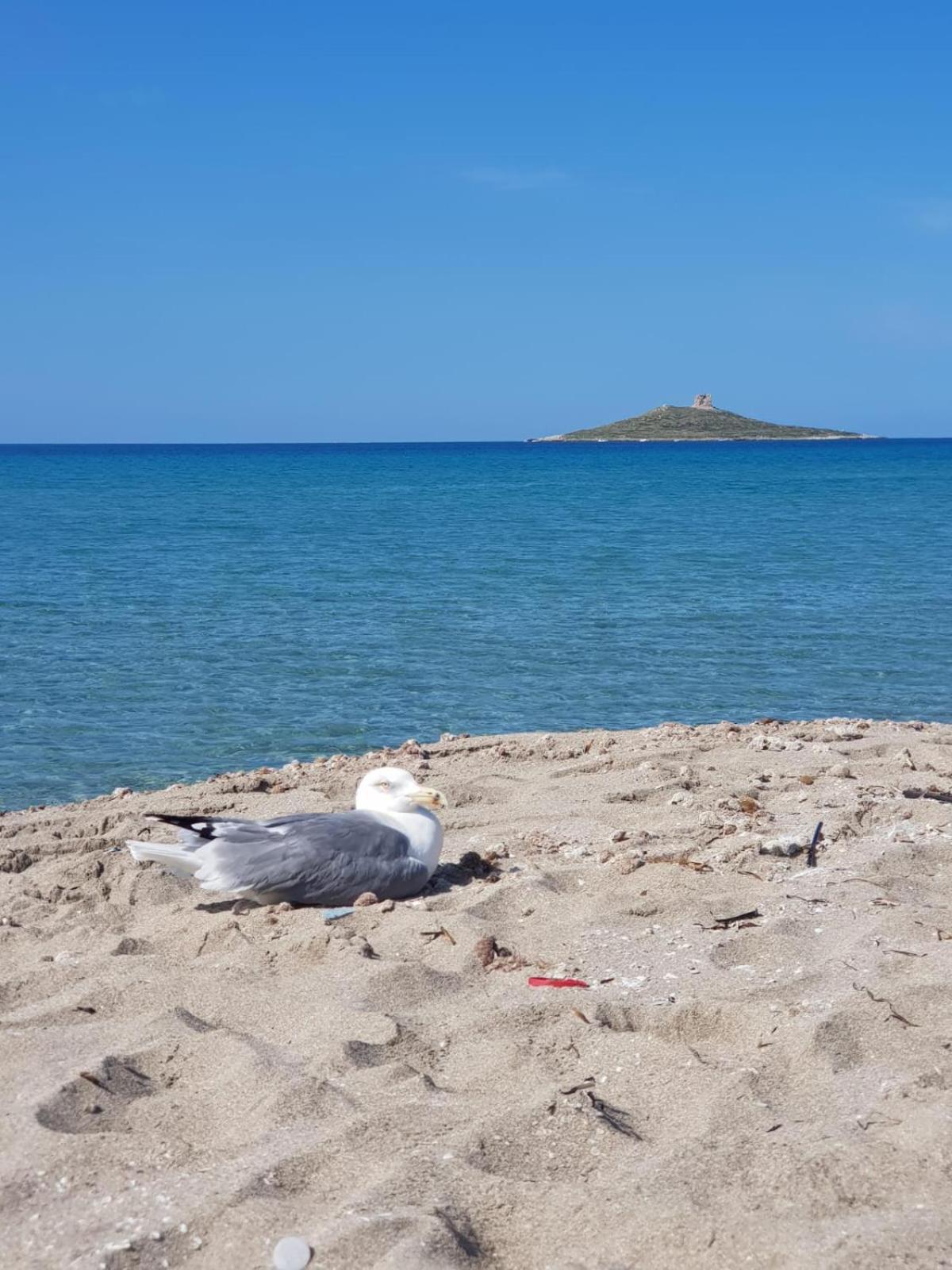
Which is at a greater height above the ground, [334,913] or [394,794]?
[394,794]

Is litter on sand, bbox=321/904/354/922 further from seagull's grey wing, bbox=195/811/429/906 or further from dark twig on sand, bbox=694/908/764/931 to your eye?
dark twig on sand, bbox=694/908/764/931

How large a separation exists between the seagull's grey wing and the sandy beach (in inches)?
4.9

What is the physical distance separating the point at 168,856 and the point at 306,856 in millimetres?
576

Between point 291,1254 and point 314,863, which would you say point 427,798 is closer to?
point 314,863

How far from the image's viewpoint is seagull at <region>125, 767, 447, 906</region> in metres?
5.22

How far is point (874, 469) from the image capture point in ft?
256

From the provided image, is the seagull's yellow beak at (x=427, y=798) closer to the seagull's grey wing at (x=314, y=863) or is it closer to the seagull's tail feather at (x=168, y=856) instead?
the seagull's grey wing at (x=314, y=863)

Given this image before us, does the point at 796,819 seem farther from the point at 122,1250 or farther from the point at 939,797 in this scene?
the point at 122,1250

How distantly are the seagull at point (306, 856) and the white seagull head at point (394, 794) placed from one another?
92mm

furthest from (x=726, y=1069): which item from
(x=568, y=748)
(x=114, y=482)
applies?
(x=114, y=482)

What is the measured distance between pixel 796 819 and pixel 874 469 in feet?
251

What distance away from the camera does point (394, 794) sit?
569 centimetres

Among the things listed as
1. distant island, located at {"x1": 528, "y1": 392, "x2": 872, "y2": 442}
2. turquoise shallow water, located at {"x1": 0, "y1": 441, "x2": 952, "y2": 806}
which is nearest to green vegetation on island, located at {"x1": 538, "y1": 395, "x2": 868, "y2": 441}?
distant island, located at {"x1": 528, "y1": 392, "x2": 872, "y2": 442}

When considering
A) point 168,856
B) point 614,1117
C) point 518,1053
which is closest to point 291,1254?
point 614,1117
